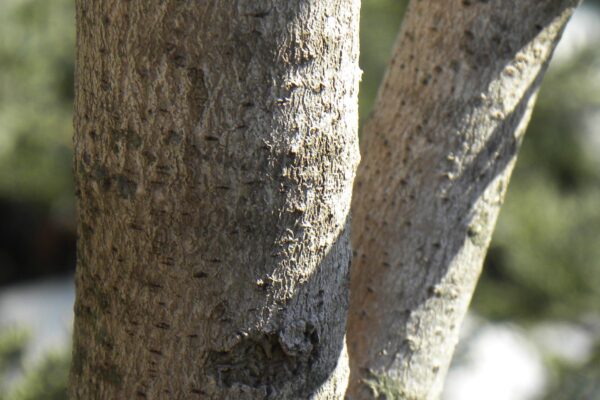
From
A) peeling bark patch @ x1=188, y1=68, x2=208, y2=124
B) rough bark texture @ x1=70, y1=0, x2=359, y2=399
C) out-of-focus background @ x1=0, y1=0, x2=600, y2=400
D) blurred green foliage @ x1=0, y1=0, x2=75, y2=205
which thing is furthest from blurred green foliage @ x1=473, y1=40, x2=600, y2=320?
peeling bark patch @ x1=188, y1=68, x2=208, y2=124

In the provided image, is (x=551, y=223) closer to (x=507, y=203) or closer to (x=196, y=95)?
(x=507, y=203)

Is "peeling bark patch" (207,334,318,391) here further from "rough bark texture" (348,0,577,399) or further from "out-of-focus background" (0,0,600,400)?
"out-of-focus background" (0,0,600,400)

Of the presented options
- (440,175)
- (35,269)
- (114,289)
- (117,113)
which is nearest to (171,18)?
(117,113)

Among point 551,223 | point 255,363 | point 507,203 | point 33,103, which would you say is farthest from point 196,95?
point 33,103

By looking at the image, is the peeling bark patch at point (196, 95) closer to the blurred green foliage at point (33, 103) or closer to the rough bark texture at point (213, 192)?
the rough bark texture at point (213, 192)

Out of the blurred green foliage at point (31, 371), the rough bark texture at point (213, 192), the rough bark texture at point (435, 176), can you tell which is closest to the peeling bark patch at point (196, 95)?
the rough bark texture at point (213, 192)

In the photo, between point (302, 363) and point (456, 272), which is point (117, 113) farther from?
point (456, 272)
